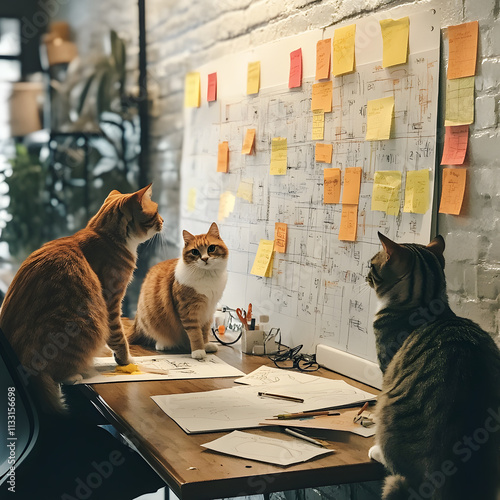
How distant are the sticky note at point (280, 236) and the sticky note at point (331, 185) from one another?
0.26 m

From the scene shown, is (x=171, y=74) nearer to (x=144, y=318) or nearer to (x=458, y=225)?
(x=144, y=318)

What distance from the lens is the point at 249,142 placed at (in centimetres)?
235

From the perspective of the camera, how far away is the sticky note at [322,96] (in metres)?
1.92

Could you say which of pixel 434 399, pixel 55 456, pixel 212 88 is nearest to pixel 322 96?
pixel 212 88

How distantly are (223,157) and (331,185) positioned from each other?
74 cm

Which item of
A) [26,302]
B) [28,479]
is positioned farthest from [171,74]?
[28,479]

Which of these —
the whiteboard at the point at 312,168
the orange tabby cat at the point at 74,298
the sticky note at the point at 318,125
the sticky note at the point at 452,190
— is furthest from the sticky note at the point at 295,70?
the sticky note at the point at 452,190

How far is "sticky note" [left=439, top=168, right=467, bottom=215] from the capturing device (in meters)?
1.45

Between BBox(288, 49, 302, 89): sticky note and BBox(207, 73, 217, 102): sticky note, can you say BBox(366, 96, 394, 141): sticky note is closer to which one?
BBox(288, 49, 302, 89): sticky note

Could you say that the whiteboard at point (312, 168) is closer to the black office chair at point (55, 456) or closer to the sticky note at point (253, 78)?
the sticky note at point (253, 78)

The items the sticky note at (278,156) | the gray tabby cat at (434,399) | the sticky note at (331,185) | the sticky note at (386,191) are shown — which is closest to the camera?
the gray tabby cat at (434,399)

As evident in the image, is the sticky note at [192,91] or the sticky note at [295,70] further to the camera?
the sticky note at [192,91]

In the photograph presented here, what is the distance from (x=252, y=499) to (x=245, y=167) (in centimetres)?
124

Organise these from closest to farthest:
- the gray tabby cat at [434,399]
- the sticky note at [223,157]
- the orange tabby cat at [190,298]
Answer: the gray tabby cat at [434,399]
the orange tabby cat at [190,298]
the sticky note at [223,157]
